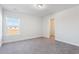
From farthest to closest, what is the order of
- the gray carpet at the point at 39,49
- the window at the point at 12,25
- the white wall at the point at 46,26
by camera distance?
the white wall at the point at 46,26, the window at the point at 12,25, the gray carpet at the point at 39,49

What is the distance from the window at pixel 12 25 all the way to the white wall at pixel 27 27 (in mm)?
231

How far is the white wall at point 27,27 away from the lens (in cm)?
474

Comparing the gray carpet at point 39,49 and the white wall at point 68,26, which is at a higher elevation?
the white wall at point 68,26

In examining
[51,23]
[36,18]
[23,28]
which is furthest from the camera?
[51,23]

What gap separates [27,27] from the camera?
573 cm

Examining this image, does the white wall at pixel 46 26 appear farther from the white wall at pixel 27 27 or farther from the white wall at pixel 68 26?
the white wall at pixel 68 26

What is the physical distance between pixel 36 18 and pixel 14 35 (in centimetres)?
224

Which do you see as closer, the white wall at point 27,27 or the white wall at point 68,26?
the white wall at point 68,26

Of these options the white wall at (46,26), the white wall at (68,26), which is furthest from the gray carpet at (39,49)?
the white wall at (46,26)

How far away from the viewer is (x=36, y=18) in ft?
20.7

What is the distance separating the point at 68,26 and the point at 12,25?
10.5 feet

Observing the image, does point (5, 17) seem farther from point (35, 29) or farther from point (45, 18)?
point (45, 18)
